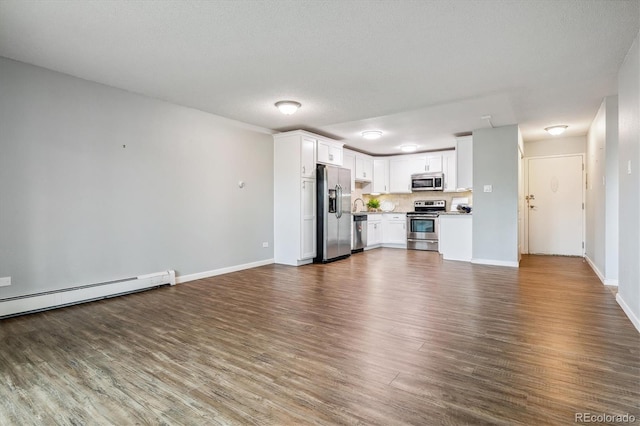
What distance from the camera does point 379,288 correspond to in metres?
4.27

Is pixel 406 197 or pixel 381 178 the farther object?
pixel 406 197

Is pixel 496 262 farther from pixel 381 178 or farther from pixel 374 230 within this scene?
pixel 381 178

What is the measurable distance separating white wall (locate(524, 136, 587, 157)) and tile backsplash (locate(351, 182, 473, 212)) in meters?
1.63

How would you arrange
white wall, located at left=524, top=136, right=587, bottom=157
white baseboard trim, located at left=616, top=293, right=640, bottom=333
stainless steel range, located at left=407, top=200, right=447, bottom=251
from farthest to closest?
stainless steel range, located at left=407, top=200, right=447, bottom=251 < white wall, located at left=524, top=136, right=587, bottom=157 < white baseboard trim, located at left=616, top=293, right=640, bottom=333

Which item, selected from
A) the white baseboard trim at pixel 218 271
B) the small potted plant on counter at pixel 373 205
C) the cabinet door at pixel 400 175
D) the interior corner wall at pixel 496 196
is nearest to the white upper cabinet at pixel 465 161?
the interior corner wall at pixel 496 196

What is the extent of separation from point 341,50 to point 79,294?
3.78 m

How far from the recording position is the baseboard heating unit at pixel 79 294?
3250 mm

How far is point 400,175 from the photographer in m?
8.74

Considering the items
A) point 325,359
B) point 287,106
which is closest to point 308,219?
point 287,106

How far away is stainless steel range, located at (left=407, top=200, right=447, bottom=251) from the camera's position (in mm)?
7980

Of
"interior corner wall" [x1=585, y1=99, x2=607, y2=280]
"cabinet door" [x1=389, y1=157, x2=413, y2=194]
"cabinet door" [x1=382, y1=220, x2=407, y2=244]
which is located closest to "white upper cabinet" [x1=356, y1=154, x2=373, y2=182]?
"cabinet door" [x1=389, y1=157, x2=413, y2=194]

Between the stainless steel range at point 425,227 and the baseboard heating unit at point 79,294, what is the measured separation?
5693 mm

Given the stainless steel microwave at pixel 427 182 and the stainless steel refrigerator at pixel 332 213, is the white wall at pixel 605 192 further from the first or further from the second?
the stainless steel refrigerator at pixel 332 213

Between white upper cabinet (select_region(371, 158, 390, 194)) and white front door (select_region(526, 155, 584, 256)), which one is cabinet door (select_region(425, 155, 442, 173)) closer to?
white upper cabinet (select_region(371, 158, 390, 194))
